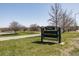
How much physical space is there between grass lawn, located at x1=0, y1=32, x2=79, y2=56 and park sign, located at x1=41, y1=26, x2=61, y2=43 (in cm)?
10

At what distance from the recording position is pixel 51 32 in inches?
157

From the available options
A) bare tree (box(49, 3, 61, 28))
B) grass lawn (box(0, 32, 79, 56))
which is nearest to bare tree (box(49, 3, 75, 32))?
bare tree (box(49, 3, 61, 28))

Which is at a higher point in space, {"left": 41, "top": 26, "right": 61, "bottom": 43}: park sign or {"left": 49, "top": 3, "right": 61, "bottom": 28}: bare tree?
{"left": 49, "top": 3, "right": 61, "bottom": 28}: bare tree

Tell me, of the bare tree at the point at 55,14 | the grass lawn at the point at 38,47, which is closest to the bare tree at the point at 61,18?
the bare tree at the point at 55,14

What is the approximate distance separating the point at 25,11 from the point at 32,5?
0.59 ft

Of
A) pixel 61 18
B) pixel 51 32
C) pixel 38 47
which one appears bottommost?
pixel 38 47

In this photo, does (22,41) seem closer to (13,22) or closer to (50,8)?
(13,22)

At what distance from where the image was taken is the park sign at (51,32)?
395 centimetres

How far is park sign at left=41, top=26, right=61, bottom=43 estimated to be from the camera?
12.9ft

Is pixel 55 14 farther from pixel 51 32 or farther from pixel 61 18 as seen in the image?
pixel 51 32

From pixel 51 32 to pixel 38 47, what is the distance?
0.39 metres

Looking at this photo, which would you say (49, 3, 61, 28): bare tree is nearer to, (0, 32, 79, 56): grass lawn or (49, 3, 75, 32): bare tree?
(49, 3, 75, 32): bare tree

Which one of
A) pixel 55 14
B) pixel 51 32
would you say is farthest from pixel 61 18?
pixel 51 32

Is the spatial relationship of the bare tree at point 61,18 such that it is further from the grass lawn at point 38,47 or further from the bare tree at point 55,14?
the grass lawn at point 38,47
